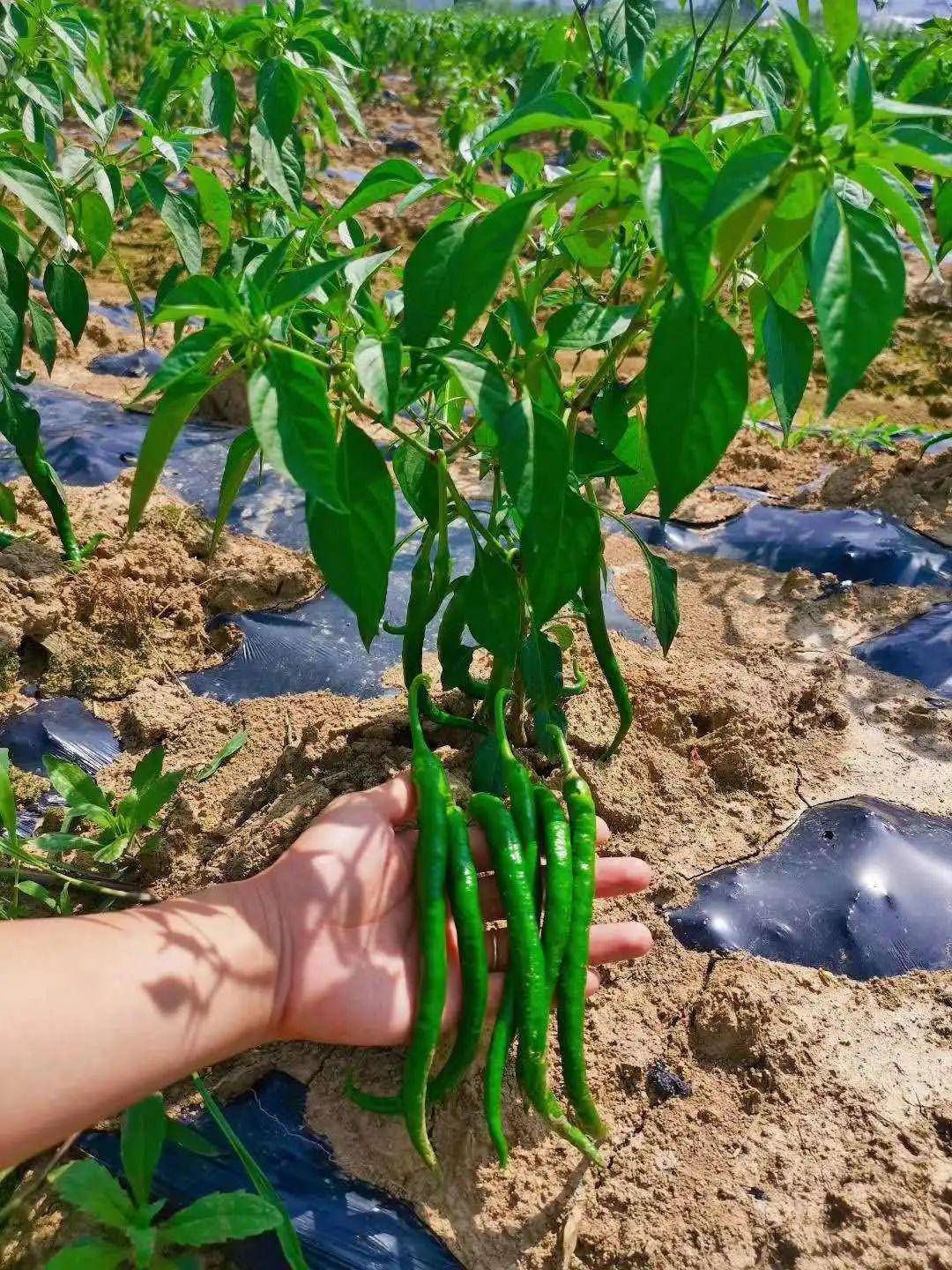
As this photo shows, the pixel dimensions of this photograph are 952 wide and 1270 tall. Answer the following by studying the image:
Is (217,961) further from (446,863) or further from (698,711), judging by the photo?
(698,711)

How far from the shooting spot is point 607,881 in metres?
1.96

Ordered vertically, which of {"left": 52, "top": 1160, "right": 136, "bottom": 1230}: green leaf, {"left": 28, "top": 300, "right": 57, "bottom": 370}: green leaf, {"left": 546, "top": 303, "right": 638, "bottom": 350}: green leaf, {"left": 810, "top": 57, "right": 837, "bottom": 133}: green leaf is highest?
{"left": 810, "top": 57, "right": 837, "bottom": 133}: green leaf

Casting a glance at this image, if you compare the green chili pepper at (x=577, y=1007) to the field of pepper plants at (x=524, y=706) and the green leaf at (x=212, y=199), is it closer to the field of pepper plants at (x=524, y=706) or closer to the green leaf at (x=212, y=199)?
the field of pepper plants at (x=524, y=706)

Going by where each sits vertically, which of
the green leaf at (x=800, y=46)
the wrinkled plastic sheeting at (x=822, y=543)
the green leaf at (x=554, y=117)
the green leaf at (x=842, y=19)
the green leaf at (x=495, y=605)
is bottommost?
the wrinkled plastic sheeting at (x=822, y=543)

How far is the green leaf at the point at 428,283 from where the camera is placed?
147 centimetres

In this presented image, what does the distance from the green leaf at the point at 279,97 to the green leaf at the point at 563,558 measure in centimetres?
117

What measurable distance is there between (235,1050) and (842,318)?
1485 millimetres

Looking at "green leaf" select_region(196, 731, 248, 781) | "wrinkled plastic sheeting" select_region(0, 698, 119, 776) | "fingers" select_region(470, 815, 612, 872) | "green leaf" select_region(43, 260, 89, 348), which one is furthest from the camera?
"wrinkled plastic sheeting" select_region(0, 698, 119, 776)

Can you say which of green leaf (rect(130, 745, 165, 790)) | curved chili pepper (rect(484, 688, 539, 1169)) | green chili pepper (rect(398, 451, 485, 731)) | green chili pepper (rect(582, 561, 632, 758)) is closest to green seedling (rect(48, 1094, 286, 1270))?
curved chili pepper (rect(484, 688, 539, 1169))

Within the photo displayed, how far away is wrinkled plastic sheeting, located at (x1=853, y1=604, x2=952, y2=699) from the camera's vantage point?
9.74 ft

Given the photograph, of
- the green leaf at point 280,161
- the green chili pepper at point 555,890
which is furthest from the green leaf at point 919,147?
the green leaf at point 280,161

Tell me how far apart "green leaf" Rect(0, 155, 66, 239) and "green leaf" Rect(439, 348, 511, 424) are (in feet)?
3.54

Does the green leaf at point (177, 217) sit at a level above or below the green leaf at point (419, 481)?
above

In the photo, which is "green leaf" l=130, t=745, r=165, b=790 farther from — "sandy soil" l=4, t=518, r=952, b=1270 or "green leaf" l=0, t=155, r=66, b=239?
"green leaf" l=0, t=155, r=66, b=239
